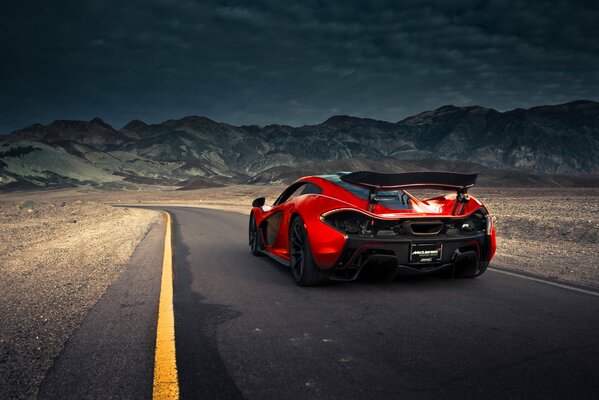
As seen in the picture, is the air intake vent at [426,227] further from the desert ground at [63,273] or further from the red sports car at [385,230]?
the desert ground at [63,273]

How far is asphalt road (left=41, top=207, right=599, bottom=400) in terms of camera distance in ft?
8.09

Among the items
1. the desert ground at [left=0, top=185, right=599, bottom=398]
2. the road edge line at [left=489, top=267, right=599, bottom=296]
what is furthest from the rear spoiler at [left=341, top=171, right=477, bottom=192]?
the desert ground at [left=0, top=185, right=599, bottom=398]

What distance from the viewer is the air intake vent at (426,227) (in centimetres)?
469

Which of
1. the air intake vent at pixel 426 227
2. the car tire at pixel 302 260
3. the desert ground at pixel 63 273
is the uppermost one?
the air intake vent at pixel 426 227

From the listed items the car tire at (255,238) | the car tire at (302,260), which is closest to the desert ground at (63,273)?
the car tire at (255,238)

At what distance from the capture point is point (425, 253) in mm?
4660

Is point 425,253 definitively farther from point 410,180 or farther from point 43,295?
point 43,295

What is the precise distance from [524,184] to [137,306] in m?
94.9

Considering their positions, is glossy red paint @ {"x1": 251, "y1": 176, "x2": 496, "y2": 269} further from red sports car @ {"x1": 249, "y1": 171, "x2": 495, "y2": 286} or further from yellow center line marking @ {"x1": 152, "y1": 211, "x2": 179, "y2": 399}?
yellow center line marking @ {"x1": 152, "y1": 211, "x2": 179, "y2": 399}

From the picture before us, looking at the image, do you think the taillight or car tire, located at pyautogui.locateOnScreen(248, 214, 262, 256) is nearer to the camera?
the taillight

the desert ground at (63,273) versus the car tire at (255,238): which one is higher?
the car tire at (255,238)

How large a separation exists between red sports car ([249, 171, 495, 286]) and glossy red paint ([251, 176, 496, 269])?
1 cm

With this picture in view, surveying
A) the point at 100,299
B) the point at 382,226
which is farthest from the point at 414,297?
the point at 100,299

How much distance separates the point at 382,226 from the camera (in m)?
4.66
